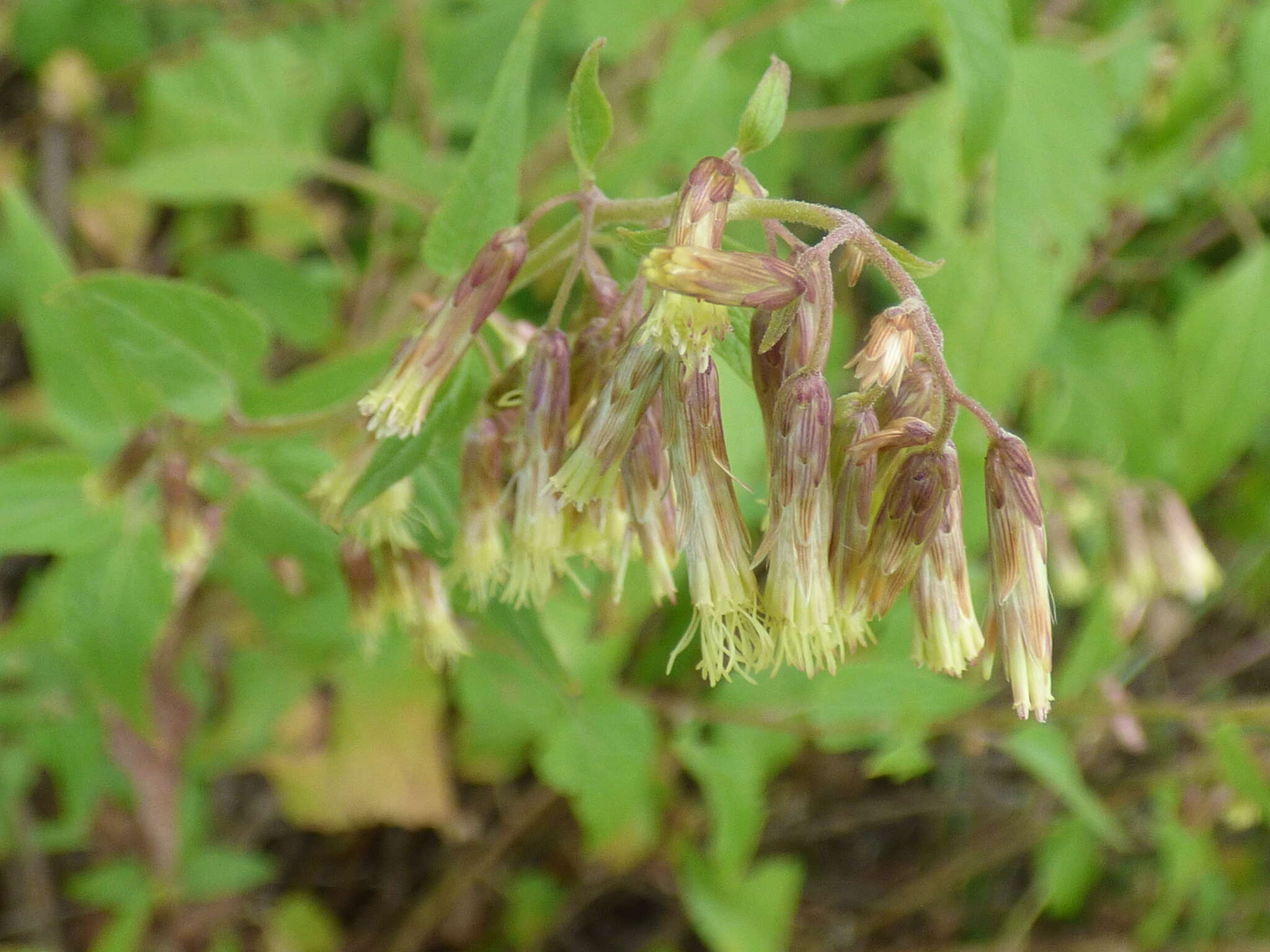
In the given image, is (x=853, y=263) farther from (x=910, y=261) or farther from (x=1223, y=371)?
(x=1223, y=371)

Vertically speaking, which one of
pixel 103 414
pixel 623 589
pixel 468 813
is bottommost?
pixel 468 813

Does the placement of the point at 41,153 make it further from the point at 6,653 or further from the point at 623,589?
the point at 623,589

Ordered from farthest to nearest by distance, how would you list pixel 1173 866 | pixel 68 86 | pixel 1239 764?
1. pixel 68 86
2. pixel 1173 866
3. pixel 1239 764

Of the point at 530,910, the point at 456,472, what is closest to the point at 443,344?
the point at 456,472

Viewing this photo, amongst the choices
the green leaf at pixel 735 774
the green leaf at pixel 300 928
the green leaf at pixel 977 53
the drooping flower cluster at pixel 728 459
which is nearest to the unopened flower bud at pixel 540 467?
the drooping flower cluster at pixel 728 459

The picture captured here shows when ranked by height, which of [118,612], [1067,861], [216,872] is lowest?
[1067,861]

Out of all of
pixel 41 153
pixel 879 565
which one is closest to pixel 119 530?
pixel 879 565

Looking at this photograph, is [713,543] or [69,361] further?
[69,361]
